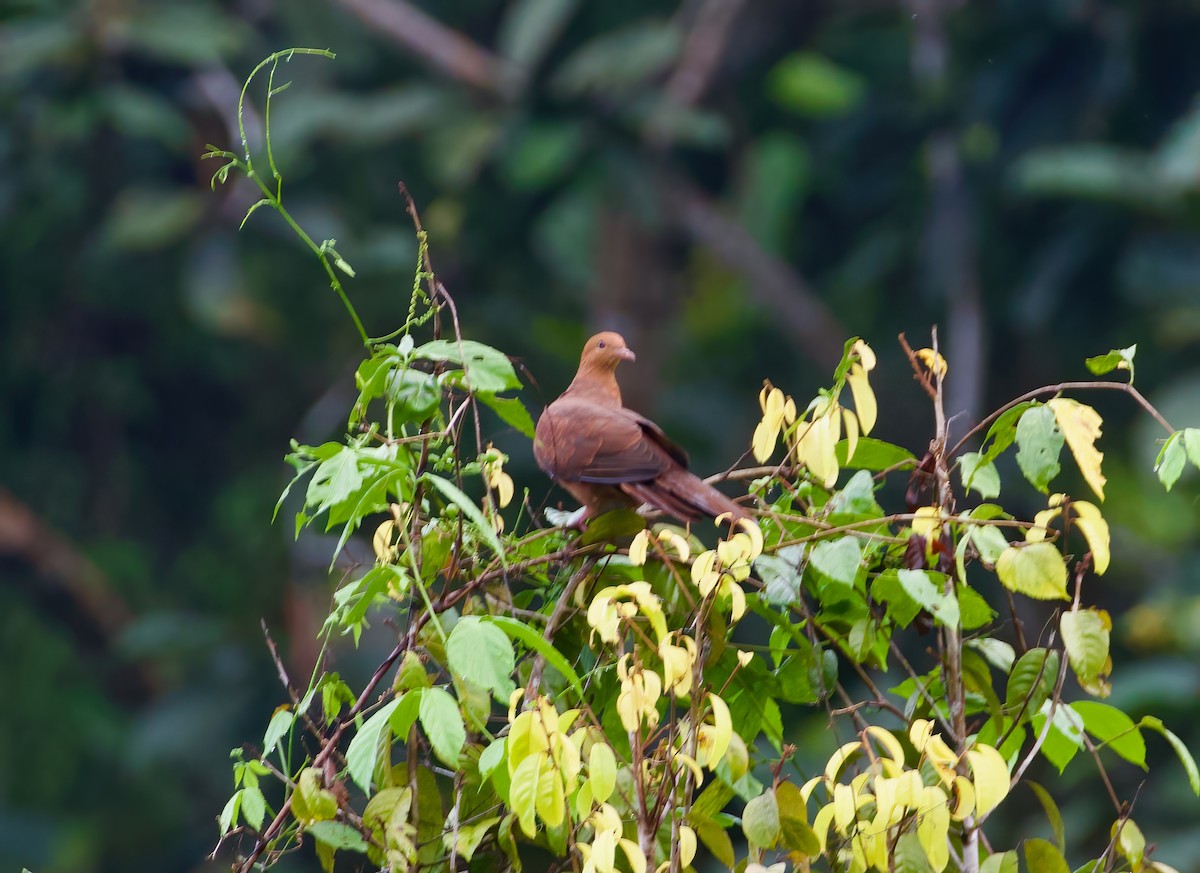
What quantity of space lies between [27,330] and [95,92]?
1.59 meters

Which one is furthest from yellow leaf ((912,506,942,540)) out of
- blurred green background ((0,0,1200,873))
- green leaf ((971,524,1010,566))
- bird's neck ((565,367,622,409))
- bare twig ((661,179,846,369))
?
bare twig ((661,179,846,369))

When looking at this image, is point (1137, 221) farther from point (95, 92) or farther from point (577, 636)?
point (577, 636)

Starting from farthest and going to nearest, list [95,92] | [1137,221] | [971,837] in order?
1. [95,92]
2. [1137,221]
3. [971,837]

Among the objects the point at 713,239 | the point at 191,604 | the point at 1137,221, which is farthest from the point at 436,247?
the point at 1137,221

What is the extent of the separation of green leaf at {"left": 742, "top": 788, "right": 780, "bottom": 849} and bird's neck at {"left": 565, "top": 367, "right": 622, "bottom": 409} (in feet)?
2.97

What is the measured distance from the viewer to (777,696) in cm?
→ 142

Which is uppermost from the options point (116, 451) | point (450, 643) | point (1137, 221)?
point (116, 451)

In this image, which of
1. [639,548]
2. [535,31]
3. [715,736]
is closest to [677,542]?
[639,548]

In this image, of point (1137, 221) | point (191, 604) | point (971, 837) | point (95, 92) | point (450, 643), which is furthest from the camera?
point (191, 604)

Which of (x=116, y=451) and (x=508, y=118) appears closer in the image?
(x=508, y=118)

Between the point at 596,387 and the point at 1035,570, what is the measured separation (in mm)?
1044

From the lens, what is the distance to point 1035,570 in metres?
1.19

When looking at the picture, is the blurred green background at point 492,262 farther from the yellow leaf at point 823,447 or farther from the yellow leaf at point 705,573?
the yellow leaf at point 705,573

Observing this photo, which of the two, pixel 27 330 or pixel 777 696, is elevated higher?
pixel 27 330
